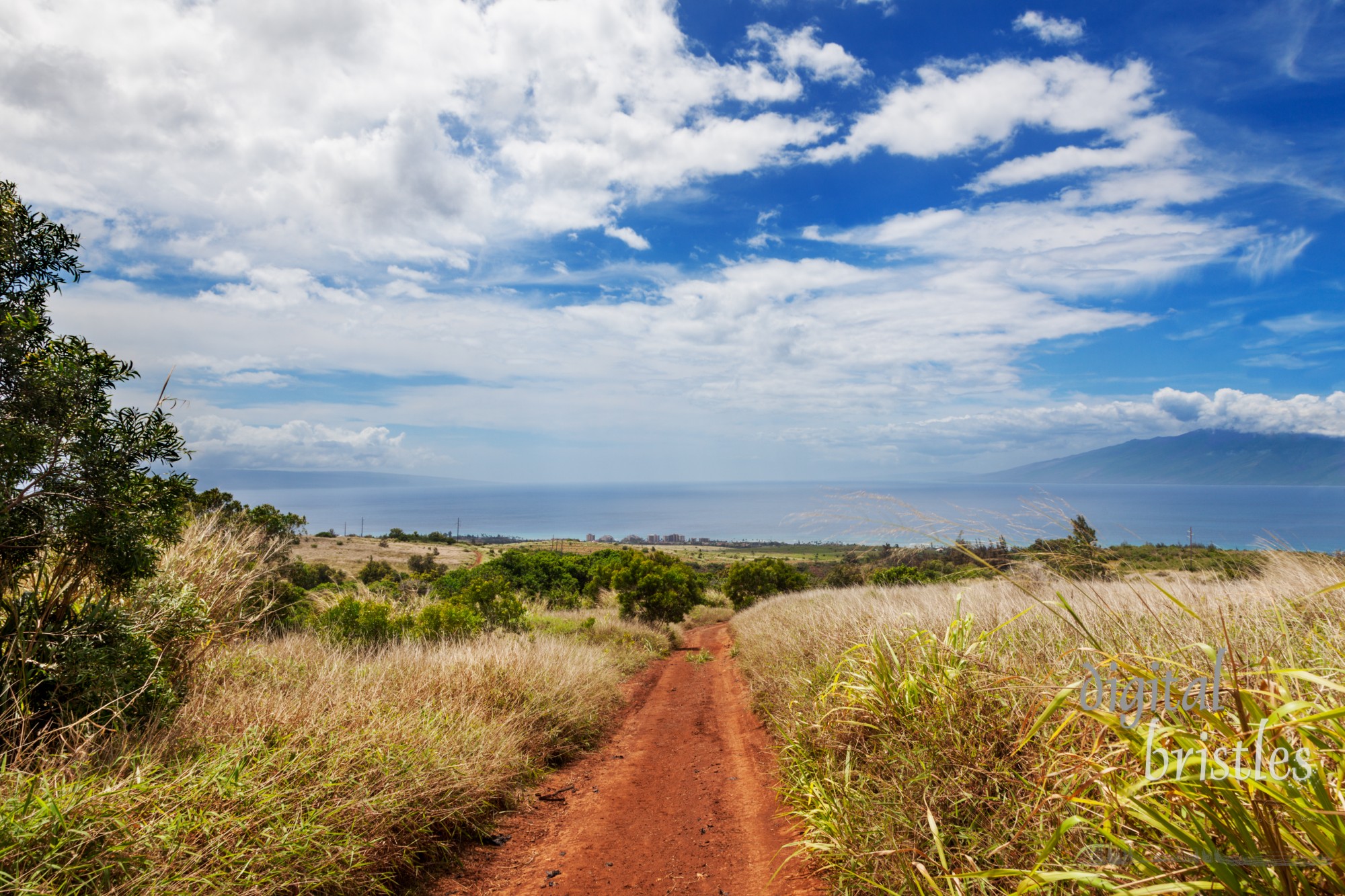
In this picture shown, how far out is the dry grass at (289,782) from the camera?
103 inches

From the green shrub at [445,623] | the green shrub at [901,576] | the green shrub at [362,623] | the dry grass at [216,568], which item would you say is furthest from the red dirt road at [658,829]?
the green shrub at [901,576]

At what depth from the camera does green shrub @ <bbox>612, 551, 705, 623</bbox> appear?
62.4ft

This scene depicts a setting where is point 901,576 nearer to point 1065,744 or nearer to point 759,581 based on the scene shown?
point 759,581

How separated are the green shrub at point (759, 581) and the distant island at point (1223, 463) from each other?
1105 inches

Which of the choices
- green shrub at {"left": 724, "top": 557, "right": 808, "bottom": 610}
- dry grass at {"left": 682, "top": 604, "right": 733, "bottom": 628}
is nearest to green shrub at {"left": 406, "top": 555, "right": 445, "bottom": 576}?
dry grass at {"left": 682, "top": 604, "right": 733, "bottom": 628}

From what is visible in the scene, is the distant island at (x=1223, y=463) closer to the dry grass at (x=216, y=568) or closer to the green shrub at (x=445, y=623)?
the green shrub at (x=445, y=623)

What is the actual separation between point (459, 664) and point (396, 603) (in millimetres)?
5784

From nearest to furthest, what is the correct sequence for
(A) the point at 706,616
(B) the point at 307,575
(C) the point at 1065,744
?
1. (C) the point at 1065,744
2. (B) the point at 307,575
3. (A) the point at 706,616

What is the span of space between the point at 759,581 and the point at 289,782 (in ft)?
Answer: 77.8

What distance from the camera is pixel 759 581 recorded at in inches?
1031

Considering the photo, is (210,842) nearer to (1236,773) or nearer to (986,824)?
(986,824)

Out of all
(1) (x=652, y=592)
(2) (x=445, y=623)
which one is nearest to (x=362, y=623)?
(2) (x=445, y=623)

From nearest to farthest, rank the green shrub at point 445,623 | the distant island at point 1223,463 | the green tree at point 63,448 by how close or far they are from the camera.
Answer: the green tree at point 63,448 < the green shrub at point 445,623 < the distant island at point 1223,463

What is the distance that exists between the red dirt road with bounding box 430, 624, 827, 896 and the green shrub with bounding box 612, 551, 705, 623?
35.5 ft
